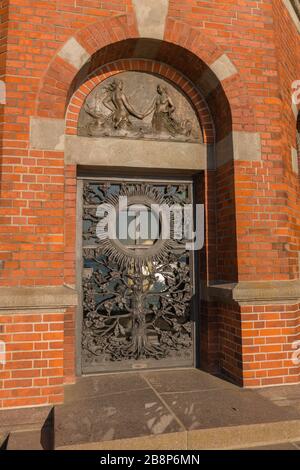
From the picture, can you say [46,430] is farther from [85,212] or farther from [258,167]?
[258,167]

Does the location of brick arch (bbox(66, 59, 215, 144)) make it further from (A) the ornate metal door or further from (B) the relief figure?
(A) the ornate metal door

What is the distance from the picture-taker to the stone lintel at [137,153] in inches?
157

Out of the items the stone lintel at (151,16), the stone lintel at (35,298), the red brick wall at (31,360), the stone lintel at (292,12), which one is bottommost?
the red brick wall at (31,360)

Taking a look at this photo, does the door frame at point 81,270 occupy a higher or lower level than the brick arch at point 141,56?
lower

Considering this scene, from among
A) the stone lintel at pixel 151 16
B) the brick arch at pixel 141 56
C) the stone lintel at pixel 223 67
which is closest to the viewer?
the brick arch at pixel 141 56

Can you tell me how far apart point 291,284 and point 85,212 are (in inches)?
96.2

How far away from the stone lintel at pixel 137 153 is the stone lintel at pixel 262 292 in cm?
153

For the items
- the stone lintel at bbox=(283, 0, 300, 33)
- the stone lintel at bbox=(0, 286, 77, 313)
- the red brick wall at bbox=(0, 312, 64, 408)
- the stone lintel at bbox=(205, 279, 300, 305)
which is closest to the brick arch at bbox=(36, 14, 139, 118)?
the stone lintel at bbox=(0, 286, 77, 313)

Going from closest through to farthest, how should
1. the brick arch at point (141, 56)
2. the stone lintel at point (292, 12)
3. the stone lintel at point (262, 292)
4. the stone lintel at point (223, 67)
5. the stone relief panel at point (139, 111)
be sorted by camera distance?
the brick arch at point (141, 56)
the stone lintel at point (262, 292)
the stone lintel at point (223, 67)
the stone relief panel at point (139, 111)
the stone lintel at point (292, 12)

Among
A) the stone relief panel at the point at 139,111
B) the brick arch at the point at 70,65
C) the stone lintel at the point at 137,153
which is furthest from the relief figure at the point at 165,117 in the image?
the brick arch at the point at 70,65

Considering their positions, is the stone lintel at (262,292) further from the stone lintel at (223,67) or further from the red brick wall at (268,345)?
the stone lintel at (223,67)

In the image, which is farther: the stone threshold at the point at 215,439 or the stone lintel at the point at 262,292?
the stone lintel at the point at 262,292

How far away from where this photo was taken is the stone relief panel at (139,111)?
416cm

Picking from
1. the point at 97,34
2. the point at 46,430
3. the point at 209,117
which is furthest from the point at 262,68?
the point at 46,430
